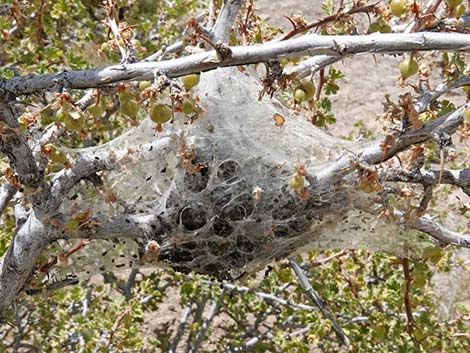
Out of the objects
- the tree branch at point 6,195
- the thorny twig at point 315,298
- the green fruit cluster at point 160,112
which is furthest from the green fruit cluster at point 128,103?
the thorny twig at point 315,298

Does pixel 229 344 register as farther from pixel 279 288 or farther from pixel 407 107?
pixel 407 107

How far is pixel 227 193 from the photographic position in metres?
2.31

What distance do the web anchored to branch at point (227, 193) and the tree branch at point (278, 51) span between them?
60 cm

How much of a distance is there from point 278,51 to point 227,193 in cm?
88

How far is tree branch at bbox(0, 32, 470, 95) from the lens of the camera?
1.50 metres

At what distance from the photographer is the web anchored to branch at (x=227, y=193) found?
222 cm

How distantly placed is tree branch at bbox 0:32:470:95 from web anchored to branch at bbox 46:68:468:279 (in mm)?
601

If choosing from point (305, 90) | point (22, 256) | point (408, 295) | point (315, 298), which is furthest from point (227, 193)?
point (315, 298)

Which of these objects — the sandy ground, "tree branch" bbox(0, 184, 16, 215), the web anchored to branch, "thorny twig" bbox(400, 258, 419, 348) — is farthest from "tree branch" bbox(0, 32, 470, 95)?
the sandy ground

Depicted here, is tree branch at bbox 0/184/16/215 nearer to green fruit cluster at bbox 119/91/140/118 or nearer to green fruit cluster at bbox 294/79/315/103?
green fruit cluster at bbox 119/91/140/118

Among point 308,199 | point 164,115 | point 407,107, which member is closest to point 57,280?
point 308,199

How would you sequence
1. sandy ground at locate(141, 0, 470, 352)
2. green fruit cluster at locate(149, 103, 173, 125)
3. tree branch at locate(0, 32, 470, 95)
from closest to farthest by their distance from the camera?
tree branch at locate(0, 32, 470, 95) → green fruit cluster at locate(149, 103, 173, 125) → sandy ground at locate(141, 0, 470, 352)

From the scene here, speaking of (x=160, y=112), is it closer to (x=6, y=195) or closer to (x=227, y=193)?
(x=227, y=193)

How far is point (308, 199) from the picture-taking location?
2244 mm
